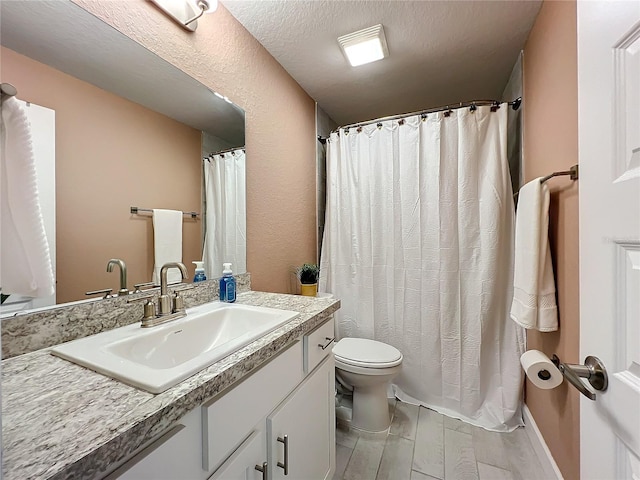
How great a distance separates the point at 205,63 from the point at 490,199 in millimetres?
1755

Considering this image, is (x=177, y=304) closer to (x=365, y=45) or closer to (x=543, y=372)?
(x=543, y=372)

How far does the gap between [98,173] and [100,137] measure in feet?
0.39

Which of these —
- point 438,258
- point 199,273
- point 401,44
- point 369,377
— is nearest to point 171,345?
point 199,273

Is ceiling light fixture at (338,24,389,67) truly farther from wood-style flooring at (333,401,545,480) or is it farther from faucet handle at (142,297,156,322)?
wood-style flooring at (333,401,545,480)

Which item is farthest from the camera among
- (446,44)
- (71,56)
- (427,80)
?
(427,80)

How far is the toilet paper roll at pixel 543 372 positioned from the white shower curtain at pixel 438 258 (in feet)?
2.03

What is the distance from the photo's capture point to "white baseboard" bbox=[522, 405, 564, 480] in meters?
1.21

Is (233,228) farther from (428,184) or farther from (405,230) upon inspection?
(428,184)

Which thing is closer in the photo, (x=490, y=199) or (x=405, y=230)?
(x=490, y=199)

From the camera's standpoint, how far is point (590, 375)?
1.63 feet

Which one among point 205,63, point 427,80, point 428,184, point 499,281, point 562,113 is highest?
point 427,80

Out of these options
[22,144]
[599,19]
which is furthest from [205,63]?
[599,19]

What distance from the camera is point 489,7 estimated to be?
138 cm

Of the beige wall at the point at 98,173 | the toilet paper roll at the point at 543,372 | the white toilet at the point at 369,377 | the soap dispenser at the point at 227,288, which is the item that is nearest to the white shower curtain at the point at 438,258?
the white toilet at the point at 369,377
